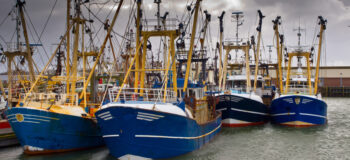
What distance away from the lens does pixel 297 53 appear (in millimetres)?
30922

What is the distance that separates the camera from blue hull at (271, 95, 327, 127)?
26.5 meters

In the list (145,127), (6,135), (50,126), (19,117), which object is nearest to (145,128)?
(145,127)

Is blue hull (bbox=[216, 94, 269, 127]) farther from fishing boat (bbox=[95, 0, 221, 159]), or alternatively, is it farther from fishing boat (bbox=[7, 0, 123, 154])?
fishing boat (bbox=[7, 0, 123, 154])

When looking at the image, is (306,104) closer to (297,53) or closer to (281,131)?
(281,131)

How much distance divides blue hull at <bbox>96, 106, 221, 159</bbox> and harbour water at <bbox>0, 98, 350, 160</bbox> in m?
1.63

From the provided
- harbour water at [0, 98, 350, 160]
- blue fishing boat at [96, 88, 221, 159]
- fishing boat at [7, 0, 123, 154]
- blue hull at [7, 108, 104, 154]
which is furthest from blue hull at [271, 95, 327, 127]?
blue hull at [7, 108, 104, 154]

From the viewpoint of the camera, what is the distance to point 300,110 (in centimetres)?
2684

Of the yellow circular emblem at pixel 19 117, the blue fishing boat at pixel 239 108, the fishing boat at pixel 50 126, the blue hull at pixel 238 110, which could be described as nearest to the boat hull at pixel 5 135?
the fishing boat at pixel 50 126

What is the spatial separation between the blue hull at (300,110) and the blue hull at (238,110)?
1982mm

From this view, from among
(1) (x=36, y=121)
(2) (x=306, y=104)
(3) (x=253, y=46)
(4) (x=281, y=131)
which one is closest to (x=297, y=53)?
(2) (x=306, y=104)

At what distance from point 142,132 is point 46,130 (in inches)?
233

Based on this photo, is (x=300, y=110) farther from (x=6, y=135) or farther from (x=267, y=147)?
(x=6, y=135)

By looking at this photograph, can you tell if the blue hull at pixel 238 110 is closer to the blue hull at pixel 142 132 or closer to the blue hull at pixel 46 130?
the blue hull at pixel 142 132

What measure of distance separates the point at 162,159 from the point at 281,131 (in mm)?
13415
